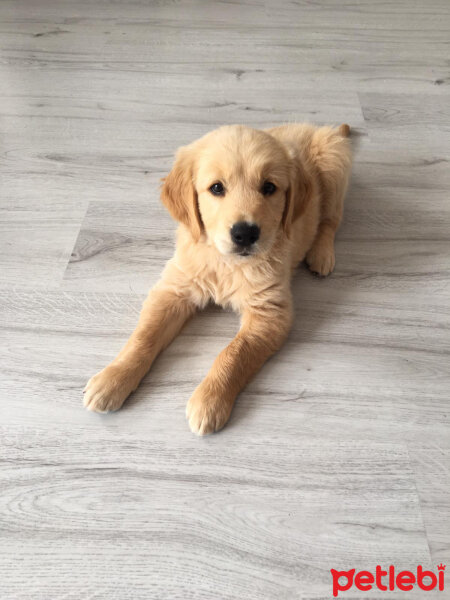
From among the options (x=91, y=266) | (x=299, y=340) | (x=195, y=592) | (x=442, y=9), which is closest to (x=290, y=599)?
(x=195, y=592)

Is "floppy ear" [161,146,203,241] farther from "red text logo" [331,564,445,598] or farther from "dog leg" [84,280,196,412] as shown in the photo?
"red text logo" [331,564,445,598]

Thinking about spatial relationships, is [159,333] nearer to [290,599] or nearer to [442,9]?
[290,599]

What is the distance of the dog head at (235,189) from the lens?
134 cm

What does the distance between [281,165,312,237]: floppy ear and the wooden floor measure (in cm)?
37

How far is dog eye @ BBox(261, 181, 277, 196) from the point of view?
54.8 inches

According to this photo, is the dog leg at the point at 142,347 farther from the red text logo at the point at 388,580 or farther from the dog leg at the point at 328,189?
the red text logo at the point at 388,580

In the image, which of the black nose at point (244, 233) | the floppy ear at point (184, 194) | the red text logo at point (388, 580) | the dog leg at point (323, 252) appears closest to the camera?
the red text logo at point (388, 580)

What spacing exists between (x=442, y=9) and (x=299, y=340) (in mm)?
3472

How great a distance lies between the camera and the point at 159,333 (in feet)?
5.06

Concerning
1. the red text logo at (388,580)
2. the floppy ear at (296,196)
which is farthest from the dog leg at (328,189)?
the red text logo at (388,580)

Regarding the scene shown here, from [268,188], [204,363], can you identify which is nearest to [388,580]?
[204,363]

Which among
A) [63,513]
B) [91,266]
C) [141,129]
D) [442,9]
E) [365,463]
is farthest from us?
[442,9]

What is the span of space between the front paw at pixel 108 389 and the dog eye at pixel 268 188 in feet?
2.37

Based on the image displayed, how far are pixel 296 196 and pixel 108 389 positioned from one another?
88 centimetres
